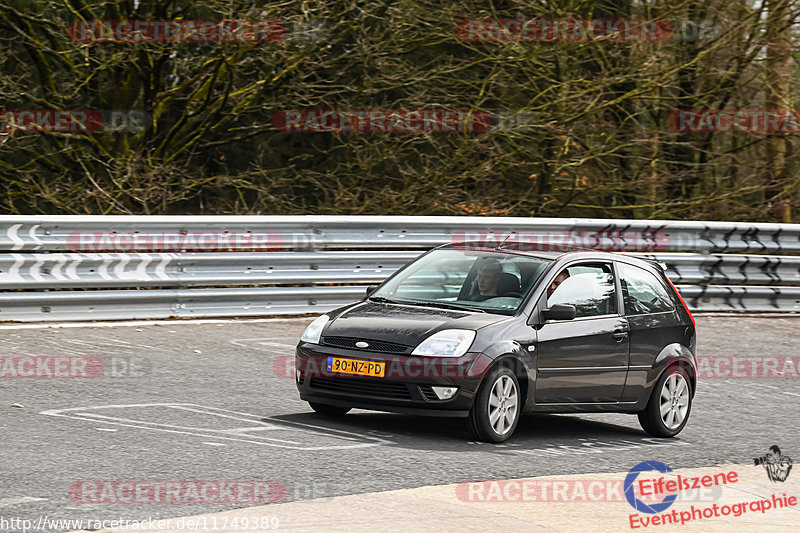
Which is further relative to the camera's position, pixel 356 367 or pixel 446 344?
pixel 356 367

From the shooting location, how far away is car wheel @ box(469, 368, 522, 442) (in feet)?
26.0

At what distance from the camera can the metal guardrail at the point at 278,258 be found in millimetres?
12344

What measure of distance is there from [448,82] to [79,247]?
7.31m

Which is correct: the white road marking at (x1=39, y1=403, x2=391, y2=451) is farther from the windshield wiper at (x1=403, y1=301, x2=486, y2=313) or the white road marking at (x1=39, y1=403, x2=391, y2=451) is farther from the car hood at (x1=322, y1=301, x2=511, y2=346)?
the windshield wiper at (x1=403, y1=301, x2=486, y2=313)

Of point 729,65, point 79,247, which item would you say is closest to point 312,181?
point 79,247

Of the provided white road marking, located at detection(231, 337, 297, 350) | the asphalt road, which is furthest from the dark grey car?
white road marking, located at detection(231, 337, 297, 350)

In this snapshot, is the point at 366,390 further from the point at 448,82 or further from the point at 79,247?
the point at 448,82

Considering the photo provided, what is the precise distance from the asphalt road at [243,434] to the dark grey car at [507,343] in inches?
10.3

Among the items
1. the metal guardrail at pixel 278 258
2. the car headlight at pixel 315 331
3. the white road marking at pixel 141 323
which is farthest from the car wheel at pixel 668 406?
the white road marking at pixel 141 323

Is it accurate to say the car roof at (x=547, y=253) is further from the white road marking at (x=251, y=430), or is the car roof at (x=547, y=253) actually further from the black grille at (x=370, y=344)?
the white road marking at (x=251, y=430)

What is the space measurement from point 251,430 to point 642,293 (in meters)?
3.33

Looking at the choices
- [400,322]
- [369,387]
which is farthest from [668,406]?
[369,387]

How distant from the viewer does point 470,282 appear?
887cm

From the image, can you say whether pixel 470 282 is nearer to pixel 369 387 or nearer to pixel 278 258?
pixel 369 387
